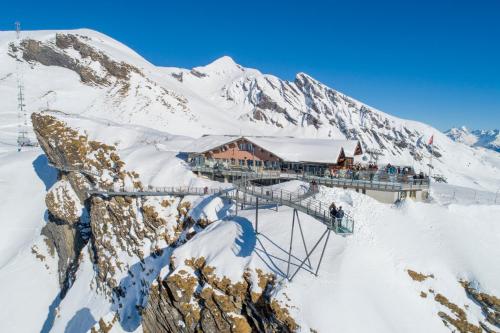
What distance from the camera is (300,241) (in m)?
25.8

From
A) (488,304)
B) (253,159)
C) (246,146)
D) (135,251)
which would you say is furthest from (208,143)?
(488,304)

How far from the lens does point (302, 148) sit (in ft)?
137

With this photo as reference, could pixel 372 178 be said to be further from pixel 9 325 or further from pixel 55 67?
pixel 55 67

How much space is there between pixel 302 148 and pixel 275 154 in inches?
152

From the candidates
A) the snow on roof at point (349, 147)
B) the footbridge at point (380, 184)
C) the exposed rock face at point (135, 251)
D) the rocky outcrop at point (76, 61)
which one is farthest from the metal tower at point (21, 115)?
the snow on roof at point (349, 147)

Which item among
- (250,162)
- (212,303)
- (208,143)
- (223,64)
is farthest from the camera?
(223,64)

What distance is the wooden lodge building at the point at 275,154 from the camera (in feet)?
128

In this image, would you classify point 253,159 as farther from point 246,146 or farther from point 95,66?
point 95,66

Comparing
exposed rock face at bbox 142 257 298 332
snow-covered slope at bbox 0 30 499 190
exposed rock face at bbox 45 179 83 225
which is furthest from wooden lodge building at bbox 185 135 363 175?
snow-covered slope at bbox 0 30 499 190

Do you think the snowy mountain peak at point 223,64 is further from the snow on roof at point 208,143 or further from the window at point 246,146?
the window at point 246,146

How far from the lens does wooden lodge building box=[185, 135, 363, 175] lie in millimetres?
39094

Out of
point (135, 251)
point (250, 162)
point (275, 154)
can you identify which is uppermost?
point (275, 154)

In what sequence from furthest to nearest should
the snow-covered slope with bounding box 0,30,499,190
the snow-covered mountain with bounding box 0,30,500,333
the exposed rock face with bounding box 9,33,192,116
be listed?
the exposed rock face with bounding box 9,33,192,116 < the snow-covered slope with bounding box 0,30,499,190 < the snow-covered mountain with bounding box 0,30,500,333

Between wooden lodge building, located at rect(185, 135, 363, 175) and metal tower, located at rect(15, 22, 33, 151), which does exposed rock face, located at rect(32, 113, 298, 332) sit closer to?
wooden lodge building, located at rect(185, 135, 363, 175)
